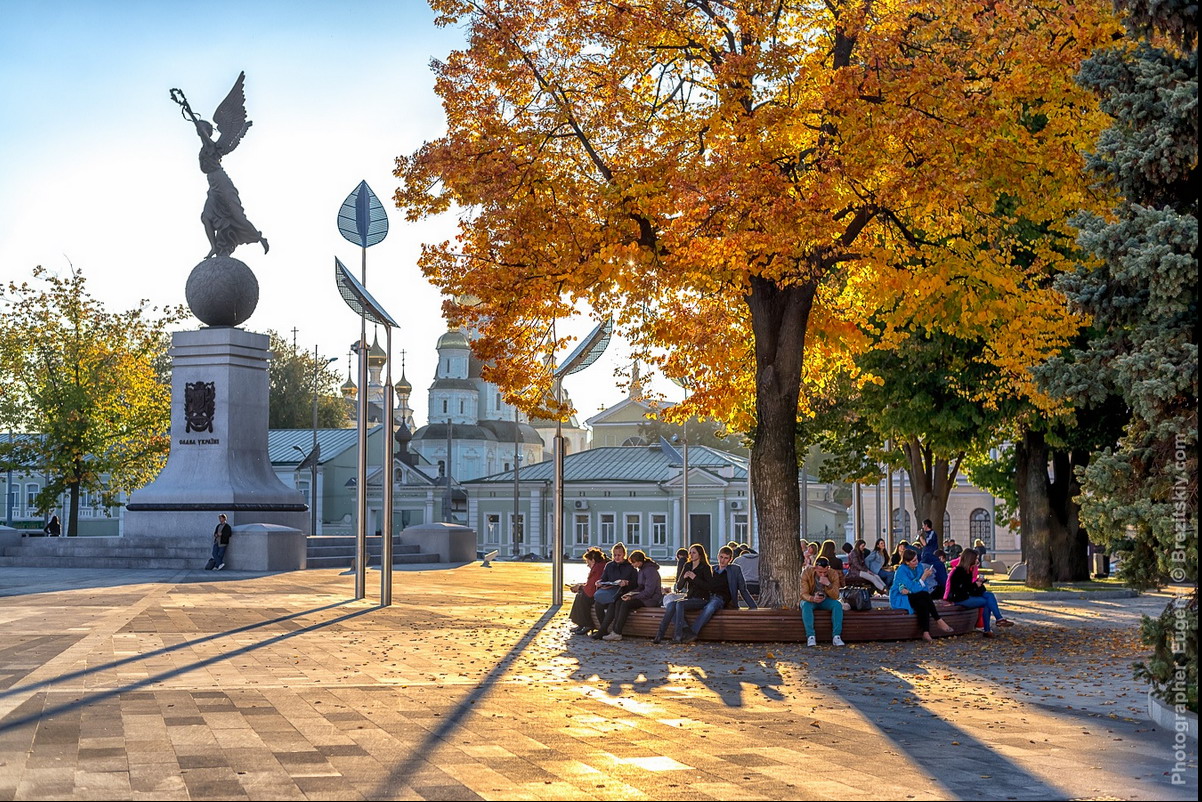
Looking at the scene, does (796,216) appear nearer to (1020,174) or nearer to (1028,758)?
(1020,174)

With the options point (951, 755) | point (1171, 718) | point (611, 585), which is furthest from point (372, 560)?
point (951, 755)

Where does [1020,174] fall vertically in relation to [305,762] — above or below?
above

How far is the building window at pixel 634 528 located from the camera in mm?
78625

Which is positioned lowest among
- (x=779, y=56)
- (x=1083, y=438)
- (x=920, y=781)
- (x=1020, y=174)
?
(x=920, y=781)

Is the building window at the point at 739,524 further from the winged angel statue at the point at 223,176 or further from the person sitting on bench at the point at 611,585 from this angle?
the person sitting on bench at the point at 611,585

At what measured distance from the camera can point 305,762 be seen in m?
8.93

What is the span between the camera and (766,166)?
17734 millimetres

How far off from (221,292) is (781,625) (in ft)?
77.7

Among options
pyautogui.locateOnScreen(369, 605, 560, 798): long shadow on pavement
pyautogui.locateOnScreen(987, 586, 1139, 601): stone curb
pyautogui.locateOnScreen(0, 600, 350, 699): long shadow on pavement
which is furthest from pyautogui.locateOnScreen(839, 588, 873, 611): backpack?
pyautogui.locateOnScreen(987, 586, 1139, 601): stone curb

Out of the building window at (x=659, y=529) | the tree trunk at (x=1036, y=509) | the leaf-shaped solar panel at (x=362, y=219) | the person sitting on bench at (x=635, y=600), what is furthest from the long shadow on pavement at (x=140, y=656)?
the building window at (x=659, y=529)

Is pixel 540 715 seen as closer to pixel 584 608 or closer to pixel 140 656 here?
pixel 140 656

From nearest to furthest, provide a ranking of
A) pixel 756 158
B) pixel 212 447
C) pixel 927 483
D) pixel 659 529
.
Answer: pixel 756 158 < pixel 212 447 < pixel 927 483 < pixel 659 529

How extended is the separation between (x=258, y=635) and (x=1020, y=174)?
37.9 feet

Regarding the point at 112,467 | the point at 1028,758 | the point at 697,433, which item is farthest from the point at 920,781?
the point at 697,433
